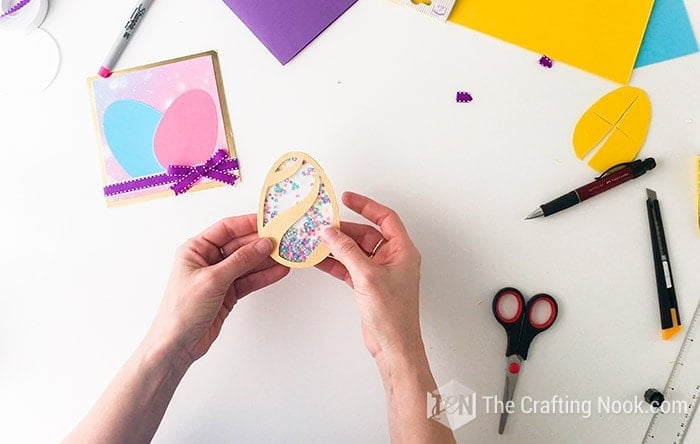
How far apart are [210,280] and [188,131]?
0.85 ft

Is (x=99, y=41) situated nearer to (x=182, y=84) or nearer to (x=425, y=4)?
(x=182, y=84)

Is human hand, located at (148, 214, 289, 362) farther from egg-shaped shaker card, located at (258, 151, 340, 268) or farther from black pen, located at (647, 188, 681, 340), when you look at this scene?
black pen, located at (647, 188, 681, 340)

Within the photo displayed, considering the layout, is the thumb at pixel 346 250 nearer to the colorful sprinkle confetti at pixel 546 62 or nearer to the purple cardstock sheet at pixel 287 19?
the purple cardstock sheet at pixel 287 19

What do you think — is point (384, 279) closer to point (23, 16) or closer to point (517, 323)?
point (517, 323)

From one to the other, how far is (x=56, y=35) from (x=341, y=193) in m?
0.53

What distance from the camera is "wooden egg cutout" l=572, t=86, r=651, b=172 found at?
897 millimetres

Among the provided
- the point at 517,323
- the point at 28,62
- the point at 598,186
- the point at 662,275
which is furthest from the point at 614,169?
the point at 28,62

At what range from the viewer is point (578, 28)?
904 millimetres

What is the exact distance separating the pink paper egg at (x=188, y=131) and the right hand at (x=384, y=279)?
0.80 feet

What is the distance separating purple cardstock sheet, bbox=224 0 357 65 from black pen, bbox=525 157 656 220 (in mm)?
440

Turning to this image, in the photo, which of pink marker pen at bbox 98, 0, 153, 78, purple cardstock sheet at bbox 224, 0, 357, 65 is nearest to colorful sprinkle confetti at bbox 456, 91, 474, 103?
purple cardstock sheet at bbox 224, 0, 357, 65

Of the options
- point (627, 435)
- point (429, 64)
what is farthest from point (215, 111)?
point (627, 435)

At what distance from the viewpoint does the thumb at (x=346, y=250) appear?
0.78m

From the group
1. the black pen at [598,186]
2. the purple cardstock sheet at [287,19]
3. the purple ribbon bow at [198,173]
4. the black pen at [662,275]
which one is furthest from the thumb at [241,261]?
the black pen at [662,275]
